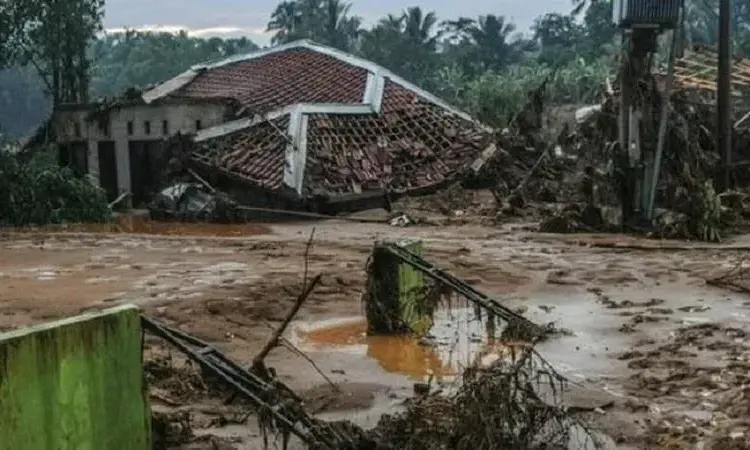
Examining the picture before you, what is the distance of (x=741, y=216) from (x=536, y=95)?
865 cm

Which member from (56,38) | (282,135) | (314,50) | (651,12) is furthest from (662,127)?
(56,38)

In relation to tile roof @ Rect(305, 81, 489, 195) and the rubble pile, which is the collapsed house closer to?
tile roof @ Rect(305, 81, 489, 195)

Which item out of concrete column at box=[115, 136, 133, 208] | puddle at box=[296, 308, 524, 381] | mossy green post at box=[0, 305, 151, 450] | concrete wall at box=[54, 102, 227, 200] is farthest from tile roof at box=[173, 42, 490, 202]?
mossy green post at box=[0, 305, 151, 450]

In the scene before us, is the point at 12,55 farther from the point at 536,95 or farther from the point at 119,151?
the point at 536,95

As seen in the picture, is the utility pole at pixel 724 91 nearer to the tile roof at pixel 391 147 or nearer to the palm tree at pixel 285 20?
the tile roof at pixel 391 147

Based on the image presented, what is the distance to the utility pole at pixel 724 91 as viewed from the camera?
→ 786 inches

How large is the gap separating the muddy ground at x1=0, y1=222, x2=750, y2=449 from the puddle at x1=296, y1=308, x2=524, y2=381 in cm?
4

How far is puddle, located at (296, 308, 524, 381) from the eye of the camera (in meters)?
8.62

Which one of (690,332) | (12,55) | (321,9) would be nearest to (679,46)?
(690,332)

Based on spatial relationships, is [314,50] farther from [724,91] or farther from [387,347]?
[387,347]

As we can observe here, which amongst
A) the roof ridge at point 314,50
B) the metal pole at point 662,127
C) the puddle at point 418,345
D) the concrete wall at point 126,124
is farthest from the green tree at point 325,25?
the puddle at point 418,345

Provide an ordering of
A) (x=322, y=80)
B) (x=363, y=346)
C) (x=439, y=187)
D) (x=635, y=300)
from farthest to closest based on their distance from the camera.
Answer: (x=322, y=80) → (x=439, y=187) → (x=635, y=300) → (x=363, y=346)

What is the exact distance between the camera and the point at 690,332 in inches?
377

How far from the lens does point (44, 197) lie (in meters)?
22.2
